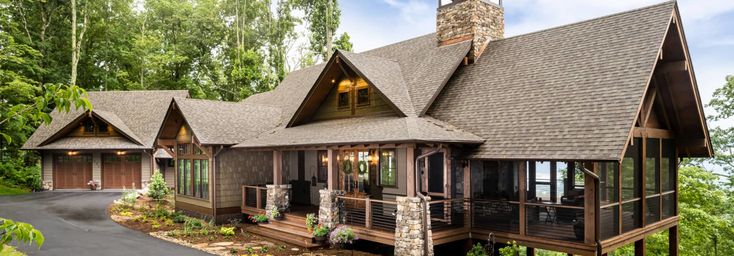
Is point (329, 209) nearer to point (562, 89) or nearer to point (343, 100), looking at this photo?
point (343, 100)

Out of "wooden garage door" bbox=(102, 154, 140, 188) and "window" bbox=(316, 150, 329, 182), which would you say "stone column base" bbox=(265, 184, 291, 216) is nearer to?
"window" bbox=(316, 150, 329, 182)

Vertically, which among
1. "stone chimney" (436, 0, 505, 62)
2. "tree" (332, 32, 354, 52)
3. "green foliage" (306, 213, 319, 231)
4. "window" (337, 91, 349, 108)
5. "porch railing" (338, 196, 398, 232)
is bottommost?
"green foliage" (306, 213, 319, 231)

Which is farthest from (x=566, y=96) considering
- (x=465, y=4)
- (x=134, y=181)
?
(x=134, y=181)

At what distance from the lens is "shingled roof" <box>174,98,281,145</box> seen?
59.0 ft

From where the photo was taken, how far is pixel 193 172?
64.2 feet

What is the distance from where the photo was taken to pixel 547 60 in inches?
562

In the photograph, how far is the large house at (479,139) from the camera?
454 inches

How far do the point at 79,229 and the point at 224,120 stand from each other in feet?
20.8

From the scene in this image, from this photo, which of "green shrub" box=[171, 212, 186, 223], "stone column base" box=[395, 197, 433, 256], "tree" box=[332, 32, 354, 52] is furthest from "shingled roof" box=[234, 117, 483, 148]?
"tree" box=[332, 32, 354, 52]

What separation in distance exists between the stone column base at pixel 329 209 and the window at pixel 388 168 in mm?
2100

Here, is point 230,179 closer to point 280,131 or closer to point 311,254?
point 280,131

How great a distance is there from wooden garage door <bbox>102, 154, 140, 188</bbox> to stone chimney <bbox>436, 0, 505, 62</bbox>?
22.5 meters

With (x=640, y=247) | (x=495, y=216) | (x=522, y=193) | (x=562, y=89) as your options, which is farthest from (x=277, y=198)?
(x=640, y=247)

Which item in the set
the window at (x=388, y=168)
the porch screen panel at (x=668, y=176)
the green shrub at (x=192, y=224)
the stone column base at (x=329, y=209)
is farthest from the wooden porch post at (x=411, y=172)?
the green shrub at (x=192, y=224)
